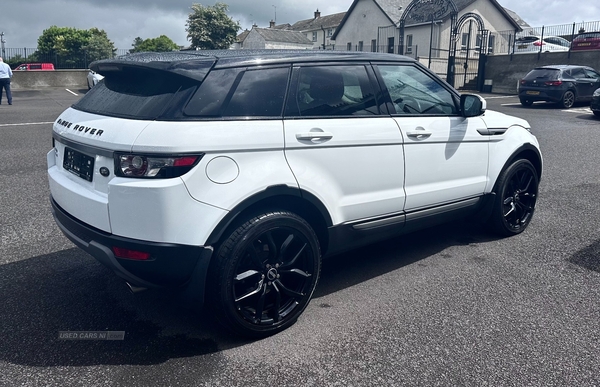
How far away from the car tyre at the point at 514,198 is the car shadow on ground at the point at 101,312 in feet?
2.33

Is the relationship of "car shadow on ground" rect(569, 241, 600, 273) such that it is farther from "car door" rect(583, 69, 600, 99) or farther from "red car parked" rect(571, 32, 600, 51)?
"red car parked" rect(571, 32, 600, 51)

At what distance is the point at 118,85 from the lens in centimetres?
332

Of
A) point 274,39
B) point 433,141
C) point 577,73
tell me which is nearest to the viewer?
point 433,141

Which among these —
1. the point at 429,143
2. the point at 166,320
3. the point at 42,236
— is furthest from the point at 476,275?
the point at 42,236

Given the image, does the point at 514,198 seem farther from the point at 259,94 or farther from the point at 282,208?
the point at 259,94

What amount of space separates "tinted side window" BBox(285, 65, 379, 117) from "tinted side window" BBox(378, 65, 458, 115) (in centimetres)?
25

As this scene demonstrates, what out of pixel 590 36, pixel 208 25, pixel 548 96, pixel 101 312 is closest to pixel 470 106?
pixel 101 312

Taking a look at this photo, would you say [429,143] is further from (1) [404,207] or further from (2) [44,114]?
(2) [44,114]

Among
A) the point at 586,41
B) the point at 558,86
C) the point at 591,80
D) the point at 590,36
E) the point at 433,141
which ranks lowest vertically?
the point at 558,86

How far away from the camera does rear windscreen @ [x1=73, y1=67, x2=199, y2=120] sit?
2.95 m

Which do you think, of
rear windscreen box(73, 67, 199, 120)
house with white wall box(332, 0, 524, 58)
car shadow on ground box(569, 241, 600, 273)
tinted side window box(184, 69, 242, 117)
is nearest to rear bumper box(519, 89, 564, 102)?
car shadow on ground box(569, 241, 600, 273)

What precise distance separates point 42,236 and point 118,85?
7.65 ft

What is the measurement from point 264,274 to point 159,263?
2.14 ft

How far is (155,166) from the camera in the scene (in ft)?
9.05
